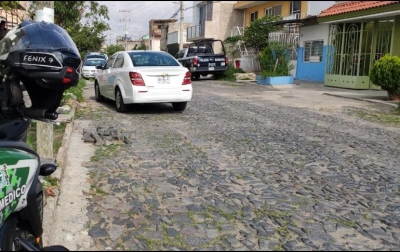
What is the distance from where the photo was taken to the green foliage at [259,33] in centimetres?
2661

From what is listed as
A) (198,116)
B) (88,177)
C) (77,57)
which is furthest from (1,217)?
(198,116)

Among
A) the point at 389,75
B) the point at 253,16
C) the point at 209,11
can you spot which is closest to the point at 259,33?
the point at 253,16

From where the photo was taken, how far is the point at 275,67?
2114 cm

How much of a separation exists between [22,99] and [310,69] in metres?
21.5

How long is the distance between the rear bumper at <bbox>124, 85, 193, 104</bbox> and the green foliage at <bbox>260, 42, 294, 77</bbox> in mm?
11106

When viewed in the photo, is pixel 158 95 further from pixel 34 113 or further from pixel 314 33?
pixel 314 33

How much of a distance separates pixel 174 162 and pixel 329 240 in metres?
2.78

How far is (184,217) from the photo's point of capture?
3922 mm

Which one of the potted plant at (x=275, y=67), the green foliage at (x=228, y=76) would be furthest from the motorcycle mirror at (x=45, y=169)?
the green foliage at (x=228, y=76)

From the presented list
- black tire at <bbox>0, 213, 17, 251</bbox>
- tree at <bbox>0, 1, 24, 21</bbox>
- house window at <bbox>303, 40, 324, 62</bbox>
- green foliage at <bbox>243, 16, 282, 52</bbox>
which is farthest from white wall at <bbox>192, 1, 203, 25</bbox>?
black tire at <bbox>0, 213, 17, 251</bbox>

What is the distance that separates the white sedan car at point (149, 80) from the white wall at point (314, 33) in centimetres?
1256

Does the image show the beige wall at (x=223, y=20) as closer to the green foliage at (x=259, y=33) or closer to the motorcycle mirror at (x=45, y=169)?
the green foliage at (x=259, y=33)

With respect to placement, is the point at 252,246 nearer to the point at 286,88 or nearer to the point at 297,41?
the point at 286,88

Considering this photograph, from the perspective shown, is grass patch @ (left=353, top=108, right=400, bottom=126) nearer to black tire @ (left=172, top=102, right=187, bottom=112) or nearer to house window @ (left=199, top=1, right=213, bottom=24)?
black tire @ (left=172, top=102, right=187, bottom=112)
